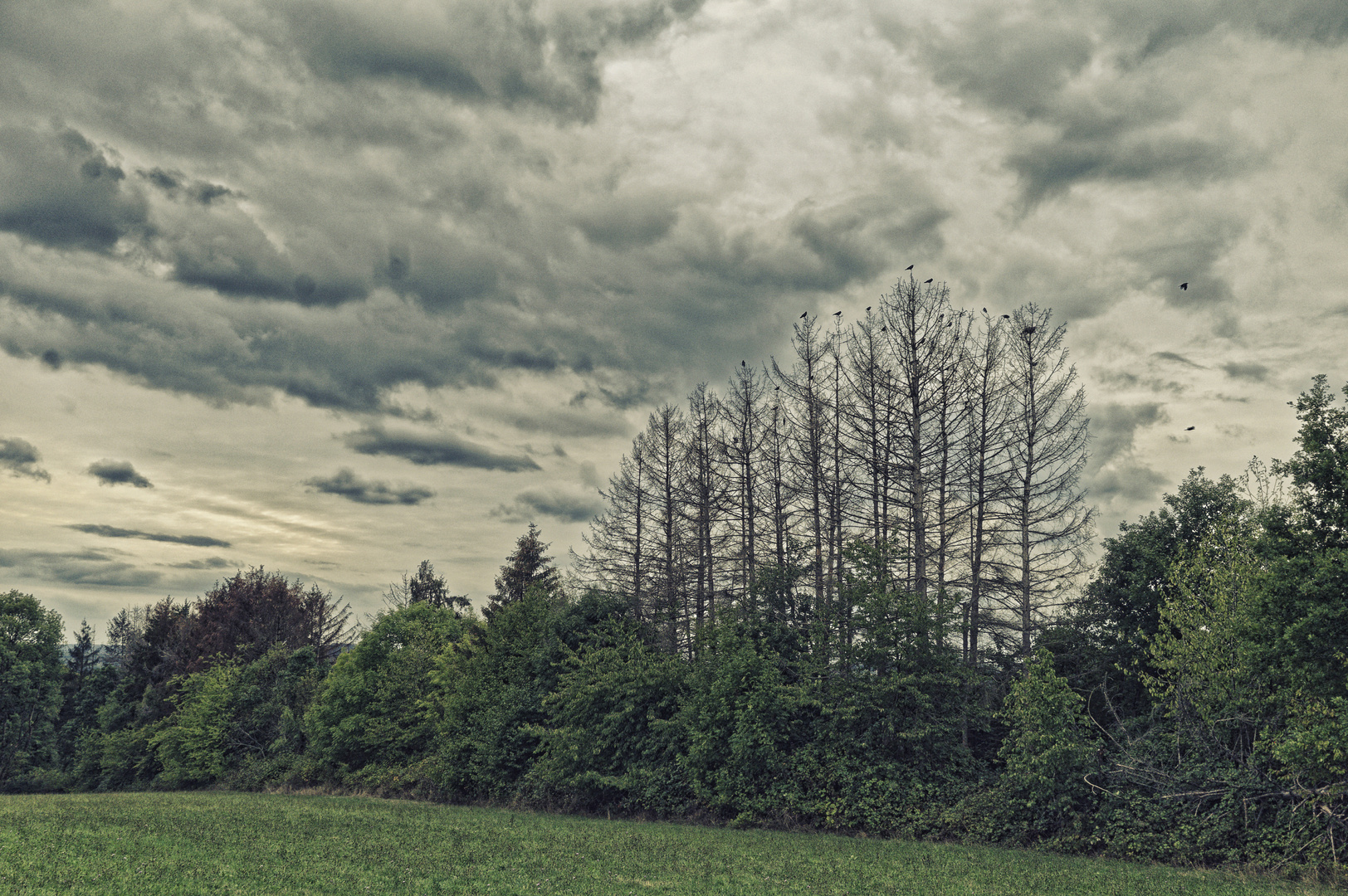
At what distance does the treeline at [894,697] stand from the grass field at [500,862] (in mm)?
2395

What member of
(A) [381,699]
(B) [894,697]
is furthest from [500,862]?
(A) [381,699]

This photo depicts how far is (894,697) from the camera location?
28.5 meters

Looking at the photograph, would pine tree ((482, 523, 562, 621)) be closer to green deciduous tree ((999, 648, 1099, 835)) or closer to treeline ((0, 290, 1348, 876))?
treeline ((0, 290, 1348, 876))

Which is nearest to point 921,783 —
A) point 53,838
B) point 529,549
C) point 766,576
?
point 766,576

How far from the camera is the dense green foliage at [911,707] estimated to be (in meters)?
20.6

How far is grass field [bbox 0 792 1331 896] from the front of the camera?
54.1ft

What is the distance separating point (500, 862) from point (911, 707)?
1568cm

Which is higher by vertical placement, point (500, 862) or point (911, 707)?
point (911, 707)

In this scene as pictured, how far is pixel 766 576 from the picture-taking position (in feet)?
113

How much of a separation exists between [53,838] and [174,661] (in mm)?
56960

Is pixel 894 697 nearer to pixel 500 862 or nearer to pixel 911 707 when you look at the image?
pixel 911 707

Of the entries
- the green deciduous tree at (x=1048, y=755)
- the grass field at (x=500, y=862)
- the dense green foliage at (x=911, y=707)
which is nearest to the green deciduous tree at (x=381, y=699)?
the dense green foliage at (x=911, y=707)

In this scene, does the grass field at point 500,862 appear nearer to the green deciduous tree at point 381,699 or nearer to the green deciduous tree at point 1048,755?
the green deciduous tree at point 1048,755

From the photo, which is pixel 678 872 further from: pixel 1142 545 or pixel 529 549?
pixel 529 549
